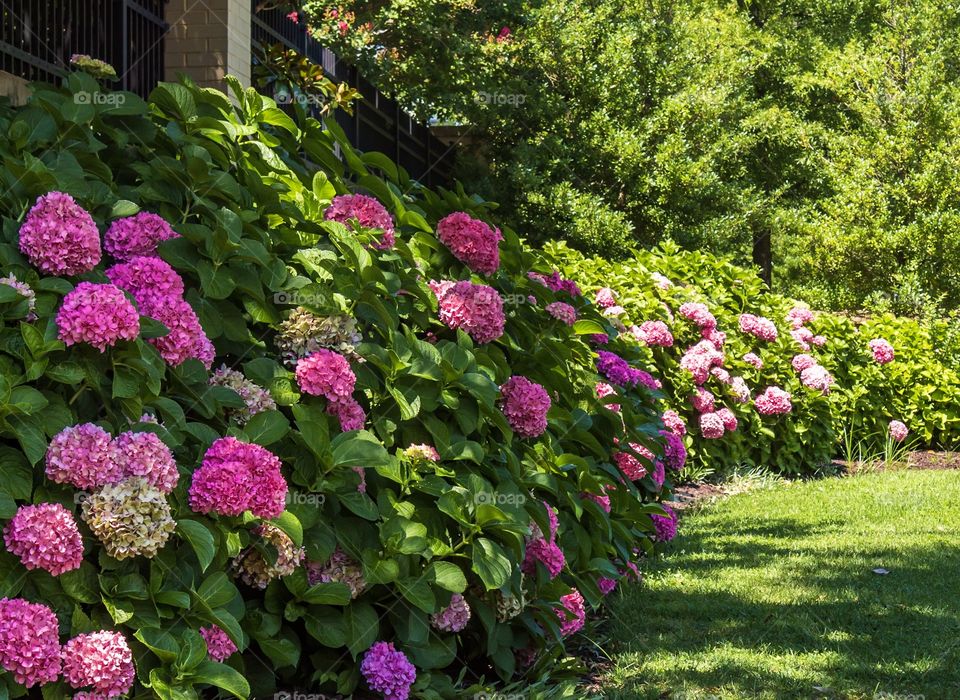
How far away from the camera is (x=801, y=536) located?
6.73 m

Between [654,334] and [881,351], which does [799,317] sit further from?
[654,334]

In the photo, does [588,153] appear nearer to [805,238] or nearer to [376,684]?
[805,238]

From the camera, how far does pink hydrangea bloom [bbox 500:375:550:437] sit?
3.63 meters

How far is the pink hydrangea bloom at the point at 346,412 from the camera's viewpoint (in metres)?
2.92

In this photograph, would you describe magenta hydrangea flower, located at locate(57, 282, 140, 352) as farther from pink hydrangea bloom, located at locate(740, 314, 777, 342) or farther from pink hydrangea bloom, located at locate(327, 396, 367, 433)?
pink hydrangea bloom, located at locate(740, 314, 777, 342)

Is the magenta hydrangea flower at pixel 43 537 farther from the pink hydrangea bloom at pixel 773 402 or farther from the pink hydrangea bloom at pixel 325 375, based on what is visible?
the pink hydrangea bloom at pixel 773 402

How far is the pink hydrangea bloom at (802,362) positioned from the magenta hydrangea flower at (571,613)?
6636 mm

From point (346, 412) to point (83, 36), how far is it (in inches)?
199

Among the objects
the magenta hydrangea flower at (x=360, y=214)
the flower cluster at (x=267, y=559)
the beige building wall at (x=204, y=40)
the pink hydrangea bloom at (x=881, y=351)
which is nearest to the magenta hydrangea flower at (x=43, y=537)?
the flower cluster at (x=267, y=559)

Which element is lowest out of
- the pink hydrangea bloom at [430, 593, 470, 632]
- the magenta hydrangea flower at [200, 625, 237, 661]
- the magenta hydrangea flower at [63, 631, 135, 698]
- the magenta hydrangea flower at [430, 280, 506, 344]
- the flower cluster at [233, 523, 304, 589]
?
the pink hydrangea bloom at [430, 593, 470, 632]

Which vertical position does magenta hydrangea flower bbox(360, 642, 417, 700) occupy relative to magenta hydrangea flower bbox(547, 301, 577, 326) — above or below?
below

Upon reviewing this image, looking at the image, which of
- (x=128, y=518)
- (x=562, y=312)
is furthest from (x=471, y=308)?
(x=128, y=518)

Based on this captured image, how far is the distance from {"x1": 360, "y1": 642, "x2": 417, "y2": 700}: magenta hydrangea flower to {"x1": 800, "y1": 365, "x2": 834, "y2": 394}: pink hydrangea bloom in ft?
24.9

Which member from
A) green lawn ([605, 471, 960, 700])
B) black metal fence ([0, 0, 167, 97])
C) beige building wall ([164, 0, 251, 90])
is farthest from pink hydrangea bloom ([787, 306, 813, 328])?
black metal fence ([0, 0, 167, 97])
